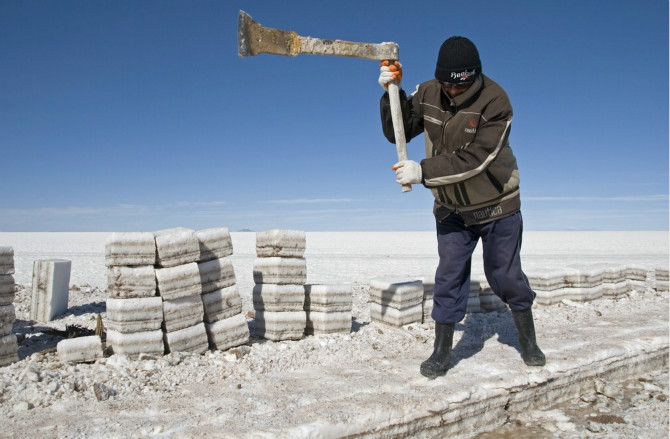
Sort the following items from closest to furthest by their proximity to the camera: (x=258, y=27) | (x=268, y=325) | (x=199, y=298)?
(x=258, y=27)
(x=199, y=298)
(x=268, y=325)

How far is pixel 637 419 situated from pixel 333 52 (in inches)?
144

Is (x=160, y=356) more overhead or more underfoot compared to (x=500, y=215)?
more underfoot

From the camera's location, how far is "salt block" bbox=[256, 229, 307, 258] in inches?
211

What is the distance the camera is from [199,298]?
185 inches

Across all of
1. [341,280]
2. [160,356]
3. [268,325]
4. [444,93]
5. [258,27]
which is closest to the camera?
[258,27]

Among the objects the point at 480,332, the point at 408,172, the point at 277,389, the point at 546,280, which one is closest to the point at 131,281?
the point at 277,389

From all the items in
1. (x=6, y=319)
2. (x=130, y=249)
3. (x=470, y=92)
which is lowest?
(x=6, y=319)

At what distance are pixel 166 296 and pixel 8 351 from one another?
1.29 meters

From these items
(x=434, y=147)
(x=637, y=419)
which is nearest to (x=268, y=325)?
(x=434, y=147)

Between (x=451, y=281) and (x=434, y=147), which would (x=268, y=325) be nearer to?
(x=451, y=281)

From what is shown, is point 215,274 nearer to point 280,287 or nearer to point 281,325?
point 280,287

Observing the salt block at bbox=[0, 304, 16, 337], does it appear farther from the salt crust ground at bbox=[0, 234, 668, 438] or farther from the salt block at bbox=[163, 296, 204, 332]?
Result: the salt block at bbox=[163, 296, 204, 332]

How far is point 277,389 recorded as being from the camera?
3.85 m

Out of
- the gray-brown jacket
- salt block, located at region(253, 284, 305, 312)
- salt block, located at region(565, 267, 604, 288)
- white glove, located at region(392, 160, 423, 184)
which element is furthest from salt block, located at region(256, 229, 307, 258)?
salt block, located at region(565, 267, 604, 288)
